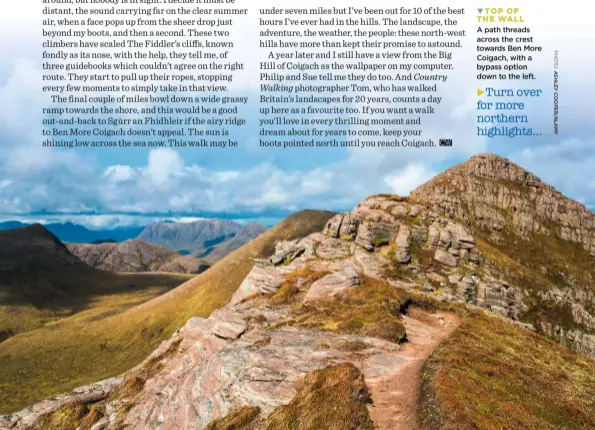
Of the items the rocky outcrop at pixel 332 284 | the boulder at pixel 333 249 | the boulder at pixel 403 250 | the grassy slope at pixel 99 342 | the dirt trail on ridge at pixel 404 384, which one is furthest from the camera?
the grassy slope at pixel 99 342

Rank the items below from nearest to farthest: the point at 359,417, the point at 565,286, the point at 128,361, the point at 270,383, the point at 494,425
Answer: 1. the point at 494,425
2. the point at 359,417
3. the point at 270,383
4. the point at 128,361
5. the point at 565,286

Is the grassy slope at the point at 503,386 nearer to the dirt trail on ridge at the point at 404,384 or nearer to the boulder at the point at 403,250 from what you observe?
the dirt trail on ridge at the point at 404,384

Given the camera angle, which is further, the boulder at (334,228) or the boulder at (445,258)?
the boulder at (334,228)

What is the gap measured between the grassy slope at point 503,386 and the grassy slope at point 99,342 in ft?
375

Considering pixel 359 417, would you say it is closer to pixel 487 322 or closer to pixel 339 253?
pixel 487 322

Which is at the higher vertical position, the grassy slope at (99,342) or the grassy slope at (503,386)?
the grassy slope at (503,386)

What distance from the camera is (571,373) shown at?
29188 millimetres

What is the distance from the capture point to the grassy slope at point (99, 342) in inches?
4980

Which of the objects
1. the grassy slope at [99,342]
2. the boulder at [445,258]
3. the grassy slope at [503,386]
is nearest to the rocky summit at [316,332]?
the boulder at [445,258]

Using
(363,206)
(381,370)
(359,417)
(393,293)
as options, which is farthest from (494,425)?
(363,206)

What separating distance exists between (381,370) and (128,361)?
Result: 136897 mm

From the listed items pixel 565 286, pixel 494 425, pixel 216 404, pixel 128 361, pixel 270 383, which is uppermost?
pixel 494 425

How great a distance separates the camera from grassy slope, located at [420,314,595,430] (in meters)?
17.0

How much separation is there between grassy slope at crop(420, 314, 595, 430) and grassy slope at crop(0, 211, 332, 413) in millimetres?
114194
